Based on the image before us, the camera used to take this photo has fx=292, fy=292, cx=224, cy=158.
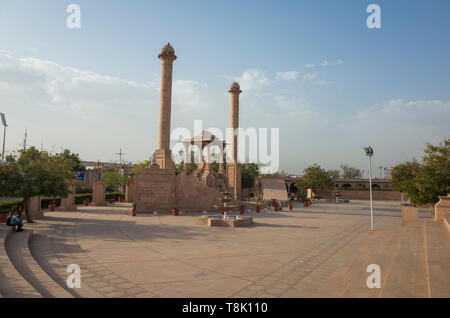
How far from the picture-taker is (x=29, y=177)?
55.1ft

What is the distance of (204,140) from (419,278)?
29.7 m

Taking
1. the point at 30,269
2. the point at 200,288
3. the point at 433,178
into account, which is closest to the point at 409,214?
the point at 433,178

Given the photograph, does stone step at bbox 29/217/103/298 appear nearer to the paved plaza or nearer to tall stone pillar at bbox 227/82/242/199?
the paved plaza

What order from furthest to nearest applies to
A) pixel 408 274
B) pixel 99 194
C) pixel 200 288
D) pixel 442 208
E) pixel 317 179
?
1. pixel 317 179
2. pixel 99 194
3. pixel 442 208
4. pixel 408 274
5. pixel 200 288

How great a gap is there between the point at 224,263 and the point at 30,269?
206 inches

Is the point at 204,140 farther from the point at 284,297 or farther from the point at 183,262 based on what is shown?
the point at 284,297

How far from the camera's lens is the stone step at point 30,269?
607cm

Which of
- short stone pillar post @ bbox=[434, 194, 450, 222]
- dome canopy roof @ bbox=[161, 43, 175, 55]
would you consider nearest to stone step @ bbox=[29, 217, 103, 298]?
short stone pillar post @ bbox=[434, 194, 450, 222]

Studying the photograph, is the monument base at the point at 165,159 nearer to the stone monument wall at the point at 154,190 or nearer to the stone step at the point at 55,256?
the stone monument wall at the point at 154,190

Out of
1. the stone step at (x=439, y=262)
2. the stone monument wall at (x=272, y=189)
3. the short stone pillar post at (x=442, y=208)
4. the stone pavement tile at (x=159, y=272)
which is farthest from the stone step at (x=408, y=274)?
the stone monument wall at (x=272, y=189)

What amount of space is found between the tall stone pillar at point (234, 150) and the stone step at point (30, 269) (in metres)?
25.6

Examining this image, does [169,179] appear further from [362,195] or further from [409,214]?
[362,195]

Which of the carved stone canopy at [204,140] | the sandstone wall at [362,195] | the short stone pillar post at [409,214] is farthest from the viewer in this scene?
the sandstone wall at [362,195]
